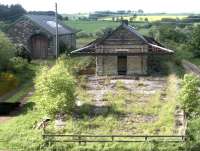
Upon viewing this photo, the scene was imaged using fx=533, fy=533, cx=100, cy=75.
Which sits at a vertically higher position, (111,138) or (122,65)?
(122,65)

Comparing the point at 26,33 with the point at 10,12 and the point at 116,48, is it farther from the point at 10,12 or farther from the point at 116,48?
the point at 10,12

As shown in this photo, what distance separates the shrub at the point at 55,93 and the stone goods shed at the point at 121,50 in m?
12.9

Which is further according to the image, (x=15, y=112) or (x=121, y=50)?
(x=121, y=50)

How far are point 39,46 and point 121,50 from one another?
18055 mm

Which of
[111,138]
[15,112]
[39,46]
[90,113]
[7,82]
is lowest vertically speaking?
[15,112]

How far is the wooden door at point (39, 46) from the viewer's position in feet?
199

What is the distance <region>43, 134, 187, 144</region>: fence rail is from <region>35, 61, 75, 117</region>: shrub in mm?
3449

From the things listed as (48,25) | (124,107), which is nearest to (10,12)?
(48,25)

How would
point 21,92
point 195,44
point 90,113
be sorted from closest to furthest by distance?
point 90,113 → point 21,92 → point 195,44

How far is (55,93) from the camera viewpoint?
31.1 m

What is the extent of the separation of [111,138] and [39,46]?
3530 centimetres

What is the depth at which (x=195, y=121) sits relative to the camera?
95.7 feet

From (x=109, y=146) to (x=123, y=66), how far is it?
19.4 meters

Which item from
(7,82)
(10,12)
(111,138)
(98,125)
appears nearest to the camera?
(111,138)
